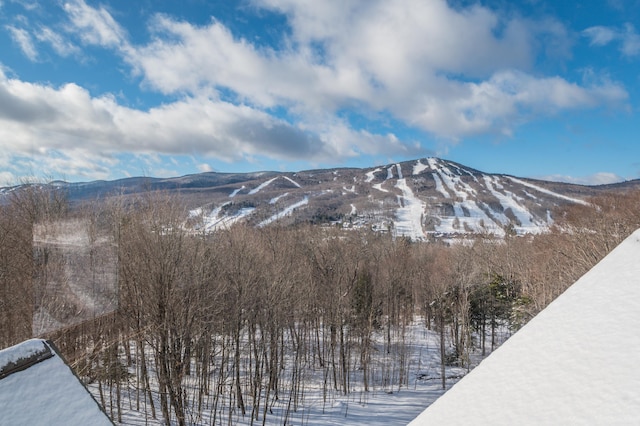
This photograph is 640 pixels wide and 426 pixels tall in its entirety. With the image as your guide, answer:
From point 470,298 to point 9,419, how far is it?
28258 mm

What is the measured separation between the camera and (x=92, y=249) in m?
11.3

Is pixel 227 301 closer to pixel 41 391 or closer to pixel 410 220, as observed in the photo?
pixel 41 391

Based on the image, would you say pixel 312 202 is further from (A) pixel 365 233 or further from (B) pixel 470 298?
(B) pixel 470 298

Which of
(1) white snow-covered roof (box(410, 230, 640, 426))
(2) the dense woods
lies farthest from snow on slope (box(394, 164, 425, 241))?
(1) white snow-covered roof (box(410, 230, 640, 426))

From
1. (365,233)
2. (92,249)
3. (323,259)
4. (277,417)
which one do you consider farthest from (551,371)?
(365,233)

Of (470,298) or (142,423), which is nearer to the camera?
(142,423)

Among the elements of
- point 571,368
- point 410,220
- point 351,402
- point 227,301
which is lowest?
point 351,402

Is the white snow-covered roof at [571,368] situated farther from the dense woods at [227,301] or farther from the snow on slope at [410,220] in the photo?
the snow on slope at [410,220]

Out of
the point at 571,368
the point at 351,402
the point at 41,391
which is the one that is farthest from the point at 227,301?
the point at 571,368

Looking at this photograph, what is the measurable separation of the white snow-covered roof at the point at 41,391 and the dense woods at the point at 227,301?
16.3 feet

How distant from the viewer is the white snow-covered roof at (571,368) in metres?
1.54

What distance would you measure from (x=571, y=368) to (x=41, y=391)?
13.9ft

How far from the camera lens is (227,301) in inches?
663

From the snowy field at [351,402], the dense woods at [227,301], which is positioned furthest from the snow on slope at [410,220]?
the snowy field at [351,402]
